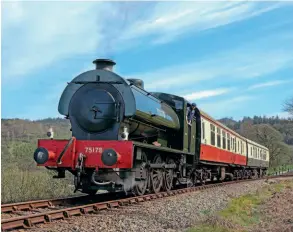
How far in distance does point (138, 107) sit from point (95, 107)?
1.18 metres

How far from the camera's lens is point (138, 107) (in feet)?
35.0

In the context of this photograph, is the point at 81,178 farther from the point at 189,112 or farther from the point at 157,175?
the point at 189,112

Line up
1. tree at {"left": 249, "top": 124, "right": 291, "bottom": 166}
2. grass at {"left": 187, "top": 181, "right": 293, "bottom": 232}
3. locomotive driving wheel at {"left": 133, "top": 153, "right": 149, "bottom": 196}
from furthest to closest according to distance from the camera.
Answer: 1. tree at {"left": 249, "top": 124, "right": 291, "bottom": 166}
2. locomotive driving wheel at {"left": 133, "top": 153, "right": 149, "bottom": 196}
3. grass at {"left": 187, "top": 181, "right": 293, "bottom": 232}

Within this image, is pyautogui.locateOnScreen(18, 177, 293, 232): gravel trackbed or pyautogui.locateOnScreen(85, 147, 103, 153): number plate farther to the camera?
pyautogui.locateOnScreen(85, 147, 103, 153): number plate

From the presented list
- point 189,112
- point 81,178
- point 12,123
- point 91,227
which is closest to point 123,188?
point 81,178

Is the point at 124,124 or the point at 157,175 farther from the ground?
the point at 124,124

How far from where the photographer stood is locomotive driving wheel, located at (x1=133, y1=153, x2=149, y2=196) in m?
10.8

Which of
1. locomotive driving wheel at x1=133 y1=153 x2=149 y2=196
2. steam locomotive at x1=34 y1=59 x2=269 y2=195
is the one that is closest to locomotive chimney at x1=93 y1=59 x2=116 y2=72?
steam locomotive at x1=34 y1=59 x2=269 y2=195

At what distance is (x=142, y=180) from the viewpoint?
11.2 metres

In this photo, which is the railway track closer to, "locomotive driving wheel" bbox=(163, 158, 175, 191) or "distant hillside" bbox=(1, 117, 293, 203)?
"locomotive driving wheel" bbox=(163, 158, 175, 191)

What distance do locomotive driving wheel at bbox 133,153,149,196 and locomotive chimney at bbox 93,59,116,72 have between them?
268cm

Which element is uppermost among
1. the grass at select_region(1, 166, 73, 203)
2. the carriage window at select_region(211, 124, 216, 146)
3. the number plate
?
the carriage window at select_region(211, 124, 216, 146)

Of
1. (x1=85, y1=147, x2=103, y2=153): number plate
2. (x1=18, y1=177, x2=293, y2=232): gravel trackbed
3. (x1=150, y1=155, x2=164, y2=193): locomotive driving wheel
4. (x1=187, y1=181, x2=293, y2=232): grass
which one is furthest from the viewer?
(x1=150, y1=155, x2=164, y2=193): locomotive driving wheel

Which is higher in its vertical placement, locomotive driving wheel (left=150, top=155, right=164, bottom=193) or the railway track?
locomotive driving wheel (left=150, top=155, right=164, bottom=193)
